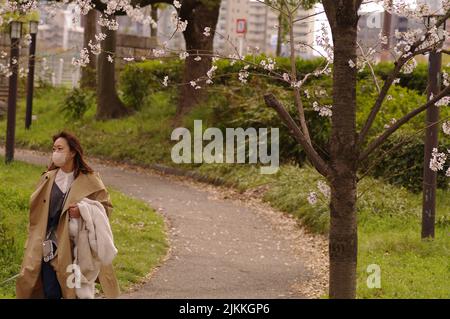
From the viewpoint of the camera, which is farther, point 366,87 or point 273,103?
point 366,87

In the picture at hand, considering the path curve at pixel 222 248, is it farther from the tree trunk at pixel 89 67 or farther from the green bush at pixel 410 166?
the tree trunk at pixel 89 67

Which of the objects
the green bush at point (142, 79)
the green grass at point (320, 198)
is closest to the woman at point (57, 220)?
the green grass at point (320, 198)

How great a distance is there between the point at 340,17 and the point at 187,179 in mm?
10996

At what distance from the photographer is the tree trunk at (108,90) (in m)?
22.6

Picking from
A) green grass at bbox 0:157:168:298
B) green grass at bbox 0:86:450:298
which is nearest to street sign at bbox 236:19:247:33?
green grass at bbox 0:86:450:298

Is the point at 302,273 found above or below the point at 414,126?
below

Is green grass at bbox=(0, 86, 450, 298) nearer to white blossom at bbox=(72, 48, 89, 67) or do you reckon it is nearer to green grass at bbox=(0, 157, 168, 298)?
green grass at bbox=(0, 157, 168, 298)

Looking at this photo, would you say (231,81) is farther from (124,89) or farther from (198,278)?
(198,278)

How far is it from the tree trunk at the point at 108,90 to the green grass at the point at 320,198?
1.40ft

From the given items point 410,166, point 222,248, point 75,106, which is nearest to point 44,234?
point 222,248

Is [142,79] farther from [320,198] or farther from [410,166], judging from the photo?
[320,198]

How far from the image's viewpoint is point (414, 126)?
606 inches

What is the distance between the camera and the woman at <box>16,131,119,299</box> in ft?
21.5
